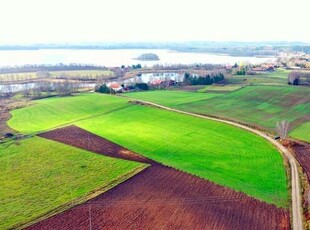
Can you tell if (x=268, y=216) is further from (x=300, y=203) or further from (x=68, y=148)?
(x=68, y=148)

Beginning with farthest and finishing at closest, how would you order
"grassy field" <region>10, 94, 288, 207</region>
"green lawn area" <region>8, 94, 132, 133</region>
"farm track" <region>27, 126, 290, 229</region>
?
"green lawn area" <region>8, 94, 132, 133</region>
"grassy field" <region>10, 94, 288, 207</region>
"farm track" <region>27, 126, 290, 229</region>

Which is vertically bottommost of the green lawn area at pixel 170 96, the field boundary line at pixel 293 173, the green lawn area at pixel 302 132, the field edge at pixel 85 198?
the field boundary line at pixel 293 173

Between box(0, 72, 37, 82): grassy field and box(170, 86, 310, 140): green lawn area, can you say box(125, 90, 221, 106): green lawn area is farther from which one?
box(0, 72, 37, 82): grassy field

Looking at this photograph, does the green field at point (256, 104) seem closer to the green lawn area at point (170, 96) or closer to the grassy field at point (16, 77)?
the green lawn area at point (170, 96)

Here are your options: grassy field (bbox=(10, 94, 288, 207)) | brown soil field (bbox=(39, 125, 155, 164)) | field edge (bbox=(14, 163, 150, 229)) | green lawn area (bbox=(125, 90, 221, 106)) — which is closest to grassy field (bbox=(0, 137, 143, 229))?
field edge (bbox=(14, 163, 150, 229))

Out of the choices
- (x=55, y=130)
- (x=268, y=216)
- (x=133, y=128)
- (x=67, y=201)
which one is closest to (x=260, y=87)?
(x=133, y=128)

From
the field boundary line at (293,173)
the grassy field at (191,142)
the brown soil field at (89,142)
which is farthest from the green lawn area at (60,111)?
the field boundary line at (293,173)
